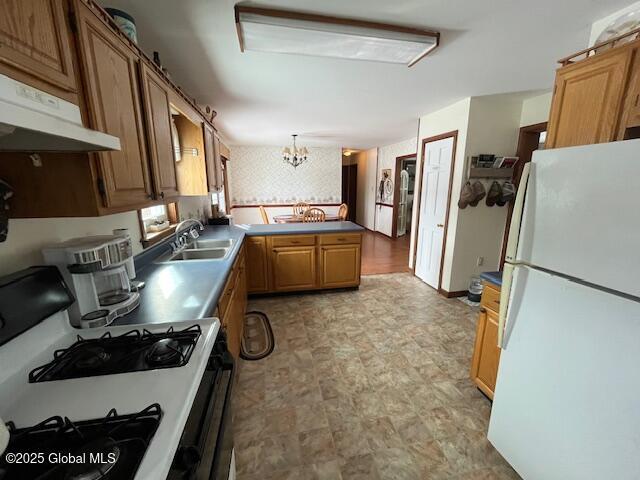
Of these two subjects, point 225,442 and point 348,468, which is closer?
point 225,442

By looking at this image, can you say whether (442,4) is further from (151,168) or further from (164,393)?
(164,393)

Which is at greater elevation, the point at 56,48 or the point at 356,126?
the point at 356,126

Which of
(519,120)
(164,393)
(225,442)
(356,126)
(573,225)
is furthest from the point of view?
(356,126)

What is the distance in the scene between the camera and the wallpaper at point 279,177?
20.3ft

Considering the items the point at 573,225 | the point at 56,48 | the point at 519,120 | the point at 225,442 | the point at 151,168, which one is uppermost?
the point at 519,120

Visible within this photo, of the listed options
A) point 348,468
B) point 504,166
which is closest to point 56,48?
point 348,468

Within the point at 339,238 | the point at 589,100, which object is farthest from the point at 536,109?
the point at 339,238

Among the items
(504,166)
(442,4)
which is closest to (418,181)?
(504,166)

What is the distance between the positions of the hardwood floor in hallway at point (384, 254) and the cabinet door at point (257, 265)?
1675mm

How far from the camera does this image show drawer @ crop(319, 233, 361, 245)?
321cm

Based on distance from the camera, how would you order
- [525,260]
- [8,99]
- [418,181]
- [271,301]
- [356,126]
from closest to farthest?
[8,99]
[525,260]
[271,301]
[418,181]
[356,126]

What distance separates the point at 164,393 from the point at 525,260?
4.84 ft

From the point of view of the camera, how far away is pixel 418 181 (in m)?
3.73

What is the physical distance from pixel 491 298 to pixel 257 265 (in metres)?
2.37
